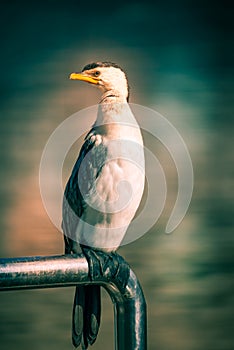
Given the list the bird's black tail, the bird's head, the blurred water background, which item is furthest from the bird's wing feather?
the blurred water background

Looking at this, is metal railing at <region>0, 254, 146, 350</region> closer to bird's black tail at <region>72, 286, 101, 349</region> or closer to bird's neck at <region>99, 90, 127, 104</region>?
bird's black tail at <region>72, 286, 101, 349</region>

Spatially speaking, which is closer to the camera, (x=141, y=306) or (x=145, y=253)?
(x=141, y=306)

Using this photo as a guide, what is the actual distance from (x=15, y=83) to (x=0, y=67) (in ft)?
0.25

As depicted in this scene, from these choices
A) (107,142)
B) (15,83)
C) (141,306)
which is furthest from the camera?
(15,83)

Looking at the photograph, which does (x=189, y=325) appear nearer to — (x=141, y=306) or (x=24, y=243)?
(x=24, y=243)

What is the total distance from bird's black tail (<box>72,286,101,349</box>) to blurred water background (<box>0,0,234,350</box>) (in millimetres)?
1287

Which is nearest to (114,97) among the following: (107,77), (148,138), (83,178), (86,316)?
(107,77)

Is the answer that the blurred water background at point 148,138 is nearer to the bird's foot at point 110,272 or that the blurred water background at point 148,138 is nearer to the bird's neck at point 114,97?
the bird's neck at point 114,97

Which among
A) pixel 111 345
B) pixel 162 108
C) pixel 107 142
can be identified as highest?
pixel 162 108

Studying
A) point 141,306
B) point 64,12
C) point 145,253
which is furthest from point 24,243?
point 141,306

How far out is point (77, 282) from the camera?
3.62 feet

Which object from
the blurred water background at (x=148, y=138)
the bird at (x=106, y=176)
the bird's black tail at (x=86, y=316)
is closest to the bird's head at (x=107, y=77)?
the bird at (x=106, y=176)

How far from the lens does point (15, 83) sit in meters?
3.02

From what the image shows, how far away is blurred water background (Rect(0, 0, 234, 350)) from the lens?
3031 mm
